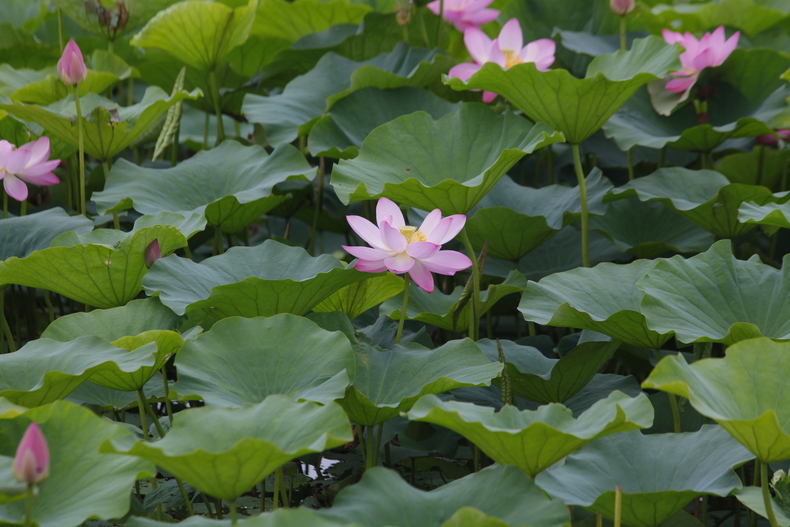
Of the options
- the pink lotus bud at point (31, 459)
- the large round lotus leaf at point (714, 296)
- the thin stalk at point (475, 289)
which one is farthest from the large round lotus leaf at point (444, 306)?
the pink lotus bud at point (31, 459)

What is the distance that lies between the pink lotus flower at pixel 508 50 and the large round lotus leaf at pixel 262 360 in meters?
0.91

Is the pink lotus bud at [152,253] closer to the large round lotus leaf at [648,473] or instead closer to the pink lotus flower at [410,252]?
the pink lotus flower at [410,252]

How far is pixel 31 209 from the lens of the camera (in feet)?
6.48

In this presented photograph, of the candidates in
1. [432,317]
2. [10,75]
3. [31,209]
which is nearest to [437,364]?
[432,317]

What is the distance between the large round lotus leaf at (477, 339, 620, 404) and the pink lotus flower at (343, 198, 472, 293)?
20 centimetres

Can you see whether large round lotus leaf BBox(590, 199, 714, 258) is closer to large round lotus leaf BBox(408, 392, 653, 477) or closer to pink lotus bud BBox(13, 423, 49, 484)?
large round lotus leaf BBox(408, 392, 653, 477)

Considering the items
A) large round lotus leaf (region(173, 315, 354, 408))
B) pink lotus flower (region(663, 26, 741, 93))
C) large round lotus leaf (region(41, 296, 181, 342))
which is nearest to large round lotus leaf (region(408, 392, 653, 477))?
large round lotus leaf (region(173, 315, 354, 408))

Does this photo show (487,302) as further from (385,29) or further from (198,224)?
(385,29)

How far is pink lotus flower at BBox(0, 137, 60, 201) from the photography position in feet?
5.08

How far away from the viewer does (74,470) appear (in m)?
0.96

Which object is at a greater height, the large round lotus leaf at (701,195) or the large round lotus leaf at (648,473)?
the large round lotus leaf at (701,195)

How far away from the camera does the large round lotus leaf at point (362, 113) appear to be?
5.91 ft

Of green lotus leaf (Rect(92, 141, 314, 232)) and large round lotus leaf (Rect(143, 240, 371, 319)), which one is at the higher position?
green lotus leaf (Rect(92, 141, 314, 232))

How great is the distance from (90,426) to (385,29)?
154 cm
